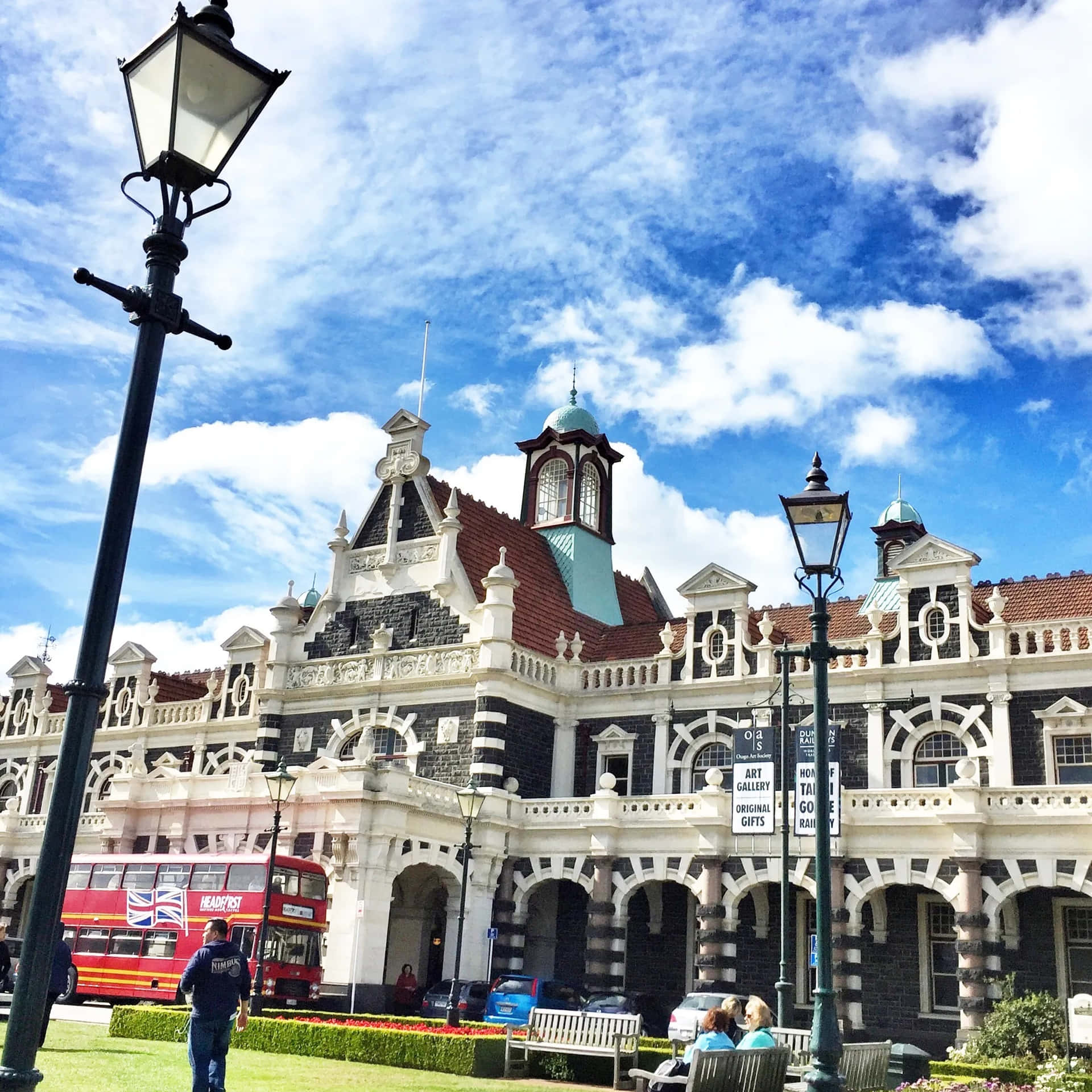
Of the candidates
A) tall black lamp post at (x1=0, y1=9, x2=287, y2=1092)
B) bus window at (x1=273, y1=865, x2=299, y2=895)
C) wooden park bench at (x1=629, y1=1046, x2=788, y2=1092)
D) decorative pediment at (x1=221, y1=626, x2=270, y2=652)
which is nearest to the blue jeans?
wooden park bench at (x1=629, y1=1046, x2=788, y2=1092)

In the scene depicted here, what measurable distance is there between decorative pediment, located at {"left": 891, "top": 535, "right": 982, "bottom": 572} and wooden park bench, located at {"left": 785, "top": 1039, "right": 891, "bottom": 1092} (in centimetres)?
2066

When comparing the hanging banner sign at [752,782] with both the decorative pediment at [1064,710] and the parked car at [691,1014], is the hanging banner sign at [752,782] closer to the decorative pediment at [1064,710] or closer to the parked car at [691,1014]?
the parked car at [691,1014]

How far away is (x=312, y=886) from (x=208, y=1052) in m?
21.1

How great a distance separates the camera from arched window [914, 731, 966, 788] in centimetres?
3569

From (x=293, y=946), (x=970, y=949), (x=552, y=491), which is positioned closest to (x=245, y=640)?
(x=552, y=491)

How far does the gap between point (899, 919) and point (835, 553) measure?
77.3 ft

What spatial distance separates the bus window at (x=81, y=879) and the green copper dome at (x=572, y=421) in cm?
2424

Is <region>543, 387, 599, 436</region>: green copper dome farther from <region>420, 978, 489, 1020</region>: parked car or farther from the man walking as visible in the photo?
the man walking

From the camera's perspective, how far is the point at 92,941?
1357 inches

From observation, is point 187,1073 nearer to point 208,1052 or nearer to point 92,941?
point 208,1052

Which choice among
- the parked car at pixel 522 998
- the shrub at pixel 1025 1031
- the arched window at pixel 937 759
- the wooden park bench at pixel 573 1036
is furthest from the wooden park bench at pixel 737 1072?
the arched window at pixel 937 759

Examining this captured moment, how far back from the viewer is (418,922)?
39.6 m

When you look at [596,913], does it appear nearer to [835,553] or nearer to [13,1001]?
[835,553]

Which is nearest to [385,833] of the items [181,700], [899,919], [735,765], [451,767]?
[451,767]
